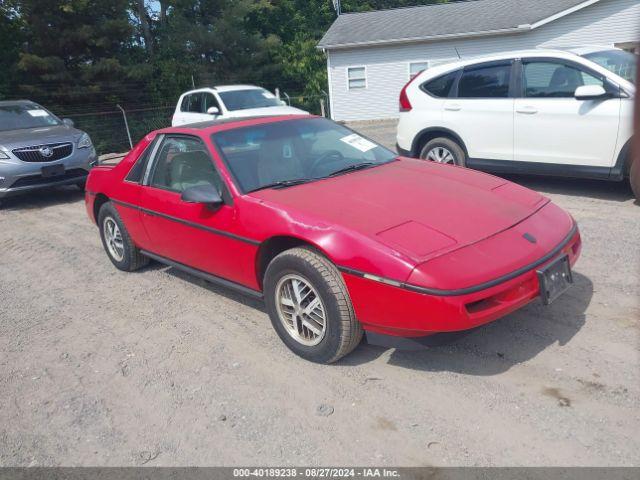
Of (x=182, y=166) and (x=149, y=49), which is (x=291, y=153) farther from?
(x=149, y=49)

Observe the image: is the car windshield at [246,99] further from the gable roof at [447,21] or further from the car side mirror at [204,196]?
the gable roof at [447,21]

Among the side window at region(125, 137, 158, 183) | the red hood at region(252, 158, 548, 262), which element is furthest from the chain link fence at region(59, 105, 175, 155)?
the red hood at region(252, 158, 548, 262)

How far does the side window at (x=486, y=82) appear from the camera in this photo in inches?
286

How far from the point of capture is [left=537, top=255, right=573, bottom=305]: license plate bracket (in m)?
3.30

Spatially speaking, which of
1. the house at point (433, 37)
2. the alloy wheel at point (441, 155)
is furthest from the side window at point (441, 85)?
the house at point (433, 37)

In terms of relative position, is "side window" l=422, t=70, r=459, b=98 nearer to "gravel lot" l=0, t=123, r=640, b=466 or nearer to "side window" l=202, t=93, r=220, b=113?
"gravel lot" l=0, t=123, r=640, b=466

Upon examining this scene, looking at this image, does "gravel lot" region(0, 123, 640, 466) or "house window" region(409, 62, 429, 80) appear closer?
"gravel lot" region(0, 123, 640, 466)

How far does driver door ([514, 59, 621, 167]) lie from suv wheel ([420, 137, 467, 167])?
77 centimetres

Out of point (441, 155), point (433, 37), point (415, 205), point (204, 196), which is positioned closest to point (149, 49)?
point (433, 37)

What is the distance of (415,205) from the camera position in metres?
3.72

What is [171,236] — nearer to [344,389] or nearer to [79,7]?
[344,389]

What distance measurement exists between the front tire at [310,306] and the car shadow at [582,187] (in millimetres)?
4692

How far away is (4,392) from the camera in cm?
370

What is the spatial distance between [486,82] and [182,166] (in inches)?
177
